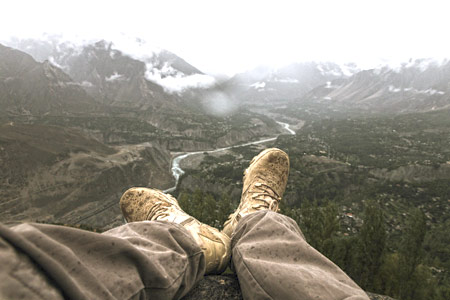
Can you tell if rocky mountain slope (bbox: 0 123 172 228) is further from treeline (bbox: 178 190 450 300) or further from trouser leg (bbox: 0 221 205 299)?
trouser leg (bbox: 0 221 205 299)

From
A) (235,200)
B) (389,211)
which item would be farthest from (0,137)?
(389,211)

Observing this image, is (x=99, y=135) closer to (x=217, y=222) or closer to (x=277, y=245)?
(x=217, y=222)

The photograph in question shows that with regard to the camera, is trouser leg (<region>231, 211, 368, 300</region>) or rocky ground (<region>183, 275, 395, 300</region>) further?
rocky ground (<region>183, 275, 395, 300</region>)

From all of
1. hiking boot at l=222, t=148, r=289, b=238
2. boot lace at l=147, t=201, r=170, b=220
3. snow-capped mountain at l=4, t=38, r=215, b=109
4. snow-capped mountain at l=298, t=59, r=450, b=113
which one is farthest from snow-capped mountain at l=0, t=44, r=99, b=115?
snow-capped mountain at l=298, t=59, r=450, b=113

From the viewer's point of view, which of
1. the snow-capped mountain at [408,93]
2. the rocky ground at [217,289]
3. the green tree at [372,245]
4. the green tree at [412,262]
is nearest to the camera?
the rocky ground at [217,289]

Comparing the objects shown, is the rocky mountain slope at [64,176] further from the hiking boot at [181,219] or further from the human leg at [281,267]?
the human leg at [281,267]

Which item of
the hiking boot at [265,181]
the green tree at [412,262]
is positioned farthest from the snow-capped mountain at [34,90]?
the green tree at [412,262]

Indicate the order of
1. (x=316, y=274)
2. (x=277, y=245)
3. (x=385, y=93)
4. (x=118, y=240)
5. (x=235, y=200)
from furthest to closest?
1. (x=385, y=93)
2. (x=235, y=200)
3. (x=277, y=245)
4. (x=316, y=274)
5. (x=118, y=240)
